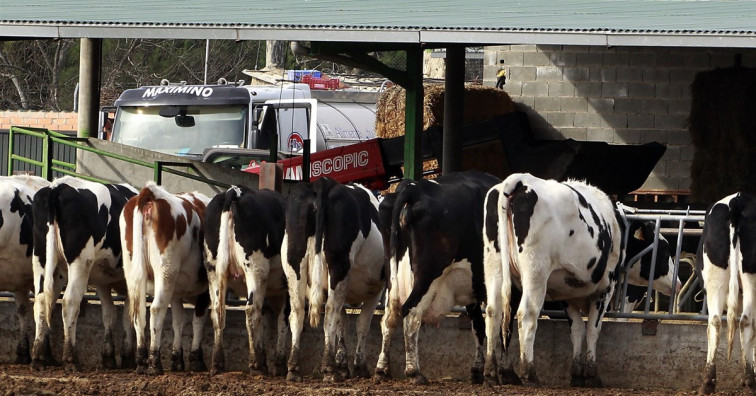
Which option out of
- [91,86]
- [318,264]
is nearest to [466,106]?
[91,86]

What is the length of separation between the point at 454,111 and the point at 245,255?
623cm

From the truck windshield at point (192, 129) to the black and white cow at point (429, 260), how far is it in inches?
537

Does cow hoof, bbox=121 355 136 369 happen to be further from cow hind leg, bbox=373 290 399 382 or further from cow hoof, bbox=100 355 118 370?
cow hind leg, bbox=373 290 399 382

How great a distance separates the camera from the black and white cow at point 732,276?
33.1 feet

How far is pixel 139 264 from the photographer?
35.6 feet

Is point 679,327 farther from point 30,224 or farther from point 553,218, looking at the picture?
point 30,224

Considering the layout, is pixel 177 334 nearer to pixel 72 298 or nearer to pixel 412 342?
pixel 72 298

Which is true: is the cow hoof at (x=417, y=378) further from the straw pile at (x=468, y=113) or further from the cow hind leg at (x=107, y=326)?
the straw pile at (x=468, y=113)

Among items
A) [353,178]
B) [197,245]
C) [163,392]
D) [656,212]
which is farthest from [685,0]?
[163,392]

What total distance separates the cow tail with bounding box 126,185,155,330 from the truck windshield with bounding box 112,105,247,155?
42.7ft

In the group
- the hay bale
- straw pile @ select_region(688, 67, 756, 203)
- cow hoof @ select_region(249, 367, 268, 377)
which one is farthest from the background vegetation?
cow hoof @ select_region(249, 367, 268, 377)

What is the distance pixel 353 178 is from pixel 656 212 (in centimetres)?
542

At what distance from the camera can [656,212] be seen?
13234 millimetres

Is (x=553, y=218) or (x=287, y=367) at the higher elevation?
(x=553, y=218)
